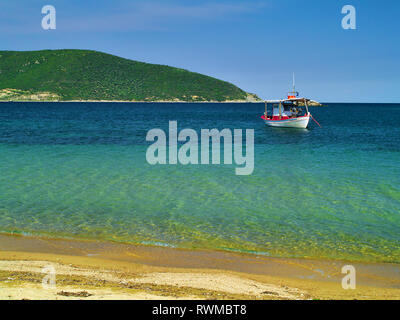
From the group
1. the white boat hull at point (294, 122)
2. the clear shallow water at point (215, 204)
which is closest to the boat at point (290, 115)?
the white boat hull at point (294, 122)

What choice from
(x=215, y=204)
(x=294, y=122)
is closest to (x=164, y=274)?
(x=215, y=204)

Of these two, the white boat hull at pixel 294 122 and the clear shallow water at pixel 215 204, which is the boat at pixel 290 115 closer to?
the white boat hull at pixel 294 122

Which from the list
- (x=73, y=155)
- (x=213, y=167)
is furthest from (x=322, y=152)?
(x=73, y=155)

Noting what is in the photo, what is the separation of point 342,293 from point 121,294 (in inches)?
176

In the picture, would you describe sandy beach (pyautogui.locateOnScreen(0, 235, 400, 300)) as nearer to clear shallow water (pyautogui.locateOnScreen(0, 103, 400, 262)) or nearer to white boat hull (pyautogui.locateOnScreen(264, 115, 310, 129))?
clear shallow water (pyautogui.locateOnScreen(0, 103, 400, 262))

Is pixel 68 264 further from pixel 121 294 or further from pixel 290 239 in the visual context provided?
pixel 290 239

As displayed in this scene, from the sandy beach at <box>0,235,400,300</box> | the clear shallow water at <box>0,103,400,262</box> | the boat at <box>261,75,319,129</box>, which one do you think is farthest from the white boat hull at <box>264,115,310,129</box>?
the sandy beach at <box>0,235,400,300</box>

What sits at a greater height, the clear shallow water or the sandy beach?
the clear shallow water

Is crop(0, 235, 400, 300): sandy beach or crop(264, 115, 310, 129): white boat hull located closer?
crop(0, 235, 400, 300): sandy beach

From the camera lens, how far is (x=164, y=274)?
8414 millimetres

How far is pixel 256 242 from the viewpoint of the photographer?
424 inches

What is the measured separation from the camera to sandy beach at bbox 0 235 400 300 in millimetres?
7086

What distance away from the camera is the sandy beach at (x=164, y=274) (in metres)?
7.09

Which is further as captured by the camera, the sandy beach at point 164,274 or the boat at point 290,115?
the boat at point 290,115
